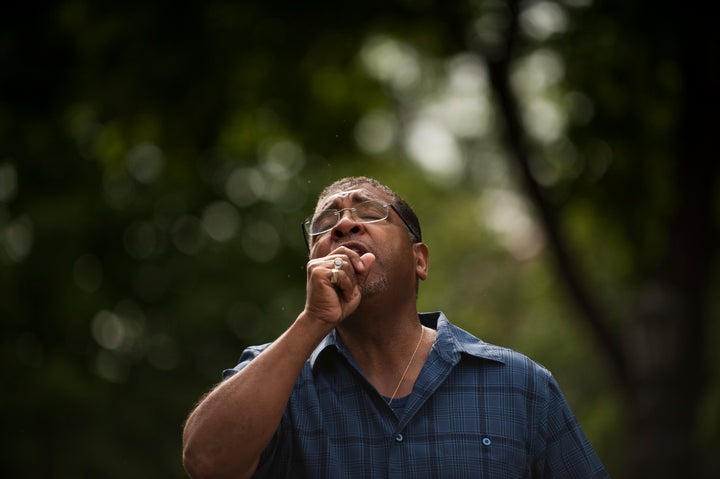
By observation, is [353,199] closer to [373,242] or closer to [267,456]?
[373,242]

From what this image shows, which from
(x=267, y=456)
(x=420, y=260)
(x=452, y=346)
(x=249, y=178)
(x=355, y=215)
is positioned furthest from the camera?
(x=249, y=178)

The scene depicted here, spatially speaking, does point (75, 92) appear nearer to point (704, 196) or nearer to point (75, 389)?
point (704, 196)

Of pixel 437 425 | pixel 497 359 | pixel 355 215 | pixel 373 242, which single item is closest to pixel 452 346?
pixel 497 359

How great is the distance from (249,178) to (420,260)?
1515cm

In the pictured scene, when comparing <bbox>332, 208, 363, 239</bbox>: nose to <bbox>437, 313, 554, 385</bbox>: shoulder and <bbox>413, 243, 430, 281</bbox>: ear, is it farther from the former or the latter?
<bbox>437, 313, 554, 385</bbox>: shoulder

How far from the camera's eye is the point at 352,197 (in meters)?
3.64

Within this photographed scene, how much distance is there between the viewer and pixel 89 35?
9.48m

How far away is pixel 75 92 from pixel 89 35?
82cm

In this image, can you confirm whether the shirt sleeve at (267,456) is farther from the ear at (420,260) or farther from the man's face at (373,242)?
the ear at (420,260)

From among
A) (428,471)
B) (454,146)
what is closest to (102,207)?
(454,146)

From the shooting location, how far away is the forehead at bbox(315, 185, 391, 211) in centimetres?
363

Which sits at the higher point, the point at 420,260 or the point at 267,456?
the point at 420,260

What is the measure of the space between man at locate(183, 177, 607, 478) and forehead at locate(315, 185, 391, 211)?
0.04 m

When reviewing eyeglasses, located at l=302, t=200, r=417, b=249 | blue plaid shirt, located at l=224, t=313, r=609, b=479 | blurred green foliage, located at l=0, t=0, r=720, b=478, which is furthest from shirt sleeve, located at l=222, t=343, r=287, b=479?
blurred green foliage, located at l=0, t=0, r=720, b=478
